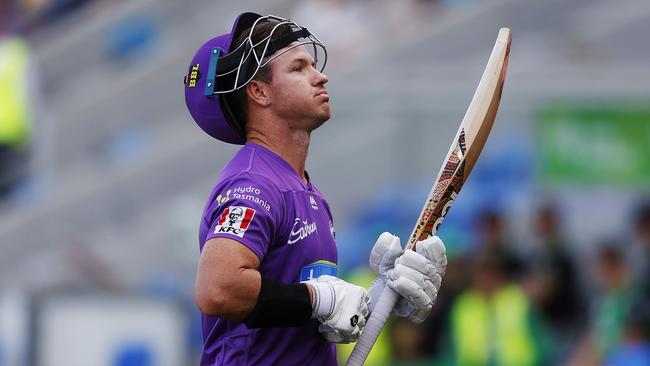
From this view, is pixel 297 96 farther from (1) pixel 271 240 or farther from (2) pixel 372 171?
(2) pixel 372 171

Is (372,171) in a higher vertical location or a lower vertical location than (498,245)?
higher

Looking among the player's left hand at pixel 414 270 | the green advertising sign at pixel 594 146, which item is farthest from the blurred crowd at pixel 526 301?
the player's left hand at pixel 414 270

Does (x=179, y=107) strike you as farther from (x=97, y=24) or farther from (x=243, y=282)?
(x=243, y=282)

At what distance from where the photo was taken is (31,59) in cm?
1396

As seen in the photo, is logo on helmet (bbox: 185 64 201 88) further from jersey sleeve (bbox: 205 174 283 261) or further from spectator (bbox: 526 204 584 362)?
spectator (bbox: 526 204 584 362)

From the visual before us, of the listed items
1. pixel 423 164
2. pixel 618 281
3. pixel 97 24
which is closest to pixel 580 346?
pixel 618 281

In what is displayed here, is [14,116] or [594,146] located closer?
[594,146]

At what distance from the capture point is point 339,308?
4.49m

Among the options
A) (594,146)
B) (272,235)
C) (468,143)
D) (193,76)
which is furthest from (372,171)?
(272,235)

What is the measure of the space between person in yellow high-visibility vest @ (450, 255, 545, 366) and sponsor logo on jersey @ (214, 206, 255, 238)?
19.2ft

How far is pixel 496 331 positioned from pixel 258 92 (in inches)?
221

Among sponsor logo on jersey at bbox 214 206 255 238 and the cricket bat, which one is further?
the cricket bat

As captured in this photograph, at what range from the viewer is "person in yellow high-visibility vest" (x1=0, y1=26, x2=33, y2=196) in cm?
1337

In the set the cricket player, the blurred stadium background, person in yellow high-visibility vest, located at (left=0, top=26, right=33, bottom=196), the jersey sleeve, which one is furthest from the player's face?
person in yellow high-visibility vest, located at (left=0, top=26, right=33, bottom=196)
